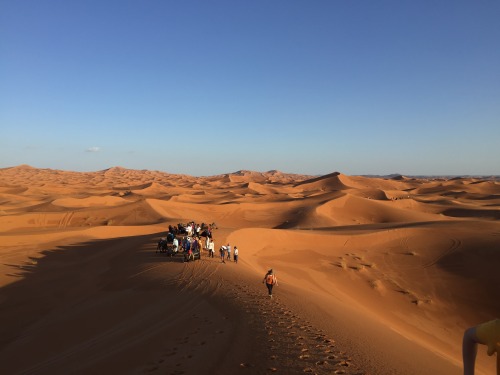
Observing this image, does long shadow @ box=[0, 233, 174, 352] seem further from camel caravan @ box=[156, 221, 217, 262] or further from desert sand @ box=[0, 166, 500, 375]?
camel caravan @ box=[156, 221, 217, 262]

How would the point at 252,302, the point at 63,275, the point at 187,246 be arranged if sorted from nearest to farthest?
the point at 252,302 → the point at 187,246 → the point at 63,275

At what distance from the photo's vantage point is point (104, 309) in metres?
10.2

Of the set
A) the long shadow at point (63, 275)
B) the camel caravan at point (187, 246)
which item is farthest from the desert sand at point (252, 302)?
the camel caravan at point (187, 246)

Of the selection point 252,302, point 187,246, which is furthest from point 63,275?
point 252,302

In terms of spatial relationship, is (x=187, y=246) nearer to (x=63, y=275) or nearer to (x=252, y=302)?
(x=63, y=275)

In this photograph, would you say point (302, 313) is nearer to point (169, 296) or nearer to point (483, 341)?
point (169, 296)

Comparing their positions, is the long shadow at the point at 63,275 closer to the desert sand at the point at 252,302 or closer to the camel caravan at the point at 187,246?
the desert sand at the point at 252,302

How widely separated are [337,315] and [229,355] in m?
3.90

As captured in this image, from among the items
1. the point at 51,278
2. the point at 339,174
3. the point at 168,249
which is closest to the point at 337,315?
the point at 168,249

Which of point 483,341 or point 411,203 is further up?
point 483,341

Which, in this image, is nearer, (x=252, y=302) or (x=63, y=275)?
(x=252, y=302)

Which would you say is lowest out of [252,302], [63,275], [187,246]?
[63,275]

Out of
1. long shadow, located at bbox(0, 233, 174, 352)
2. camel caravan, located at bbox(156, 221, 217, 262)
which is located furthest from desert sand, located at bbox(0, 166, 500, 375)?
camel caravan, located at bbox(156, 221, 217, 262)

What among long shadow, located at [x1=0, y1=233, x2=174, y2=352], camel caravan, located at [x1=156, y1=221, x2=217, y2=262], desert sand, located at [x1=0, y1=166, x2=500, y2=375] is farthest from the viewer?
camel caravan, located at [x1=156, y1=221, x2=217, y2=262]
